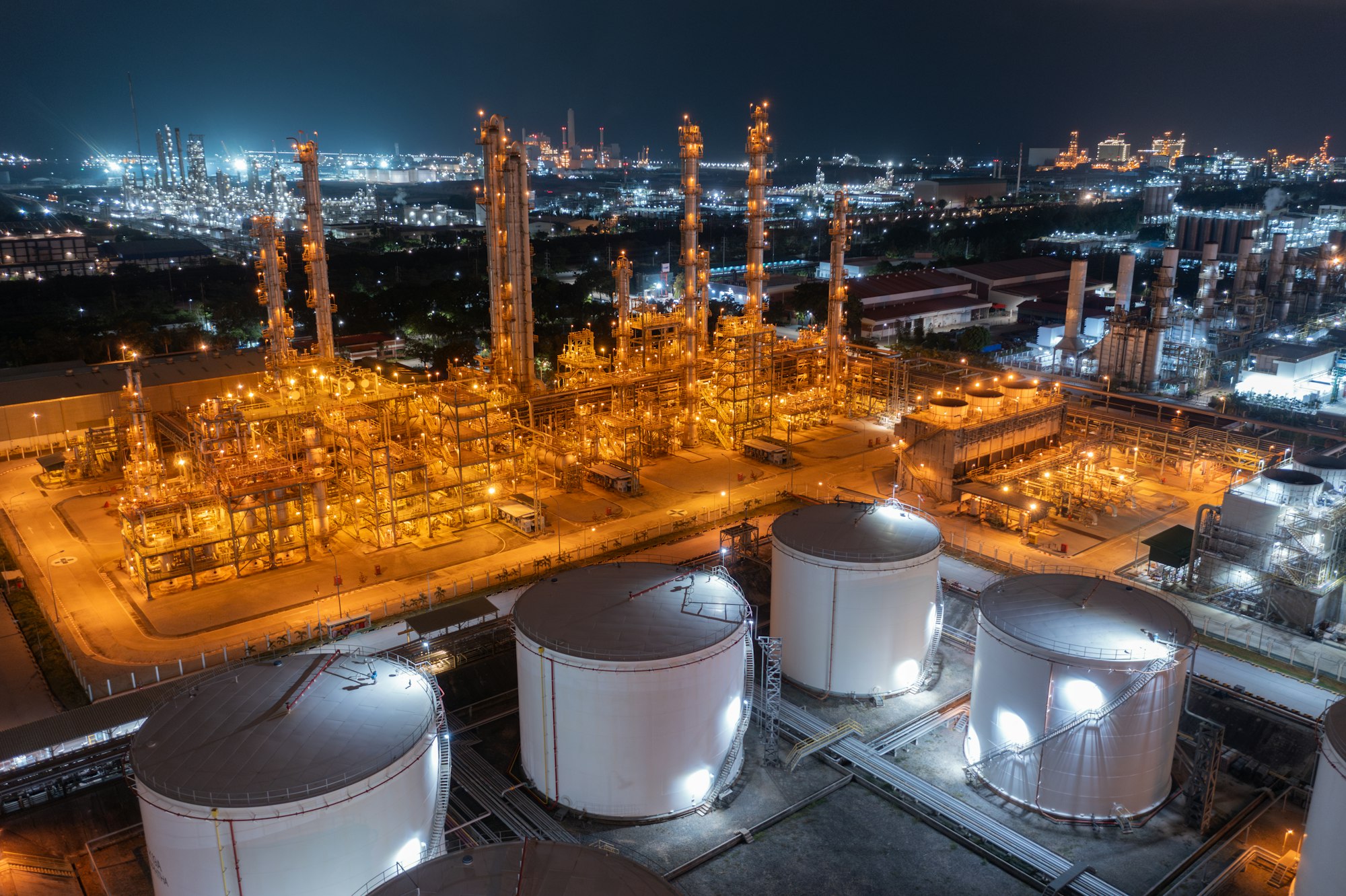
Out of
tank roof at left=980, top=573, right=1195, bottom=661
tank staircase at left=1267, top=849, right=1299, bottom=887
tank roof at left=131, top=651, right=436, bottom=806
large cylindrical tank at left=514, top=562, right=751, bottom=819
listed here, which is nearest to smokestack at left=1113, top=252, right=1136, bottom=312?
tank roof at left=980, top=573, right=1195, bottom=661

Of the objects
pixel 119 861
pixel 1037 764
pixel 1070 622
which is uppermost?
pixel 1070 622

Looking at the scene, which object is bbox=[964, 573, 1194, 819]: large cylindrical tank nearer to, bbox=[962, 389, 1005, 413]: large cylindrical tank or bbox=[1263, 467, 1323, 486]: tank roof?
bbox=[1263, 467, 1323, 486]: tank roof

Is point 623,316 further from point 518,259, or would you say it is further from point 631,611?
point 631,611

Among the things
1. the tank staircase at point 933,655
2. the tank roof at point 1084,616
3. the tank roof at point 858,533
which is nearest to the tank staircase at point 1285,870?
the tank roof at point 1084,616

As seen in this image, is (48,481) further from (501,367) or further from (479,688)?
(479,688)

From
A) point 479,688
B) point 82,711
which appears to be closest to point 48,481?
point 82,711
